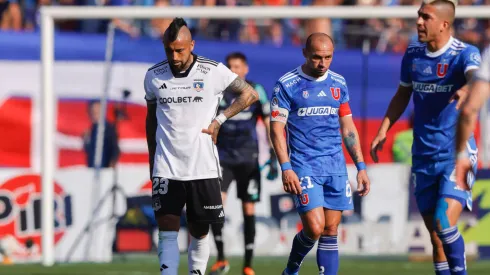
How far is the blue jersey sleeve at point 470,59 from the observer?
8469 millimetres

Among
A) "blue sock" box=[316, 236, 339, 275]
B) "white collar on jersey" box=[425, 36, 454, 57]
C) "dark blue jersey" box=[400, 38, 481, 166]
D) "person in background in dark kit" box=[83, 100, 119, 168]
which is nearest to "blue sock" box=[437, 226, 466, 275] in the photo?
"dark blue jersey" box=[400, 38, 481, 166]

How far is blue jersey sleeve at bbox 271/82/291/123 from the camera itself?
9.29 metres

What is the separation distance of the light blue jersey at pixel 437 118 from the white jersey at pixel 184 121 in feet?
5.71

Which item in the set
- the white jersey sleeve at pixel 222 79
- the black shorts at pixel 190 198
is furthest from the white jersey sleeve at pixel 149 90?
the black shorts at pixel 190 198

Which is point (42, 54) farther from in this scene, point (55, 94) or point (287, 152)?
point (287, 152)

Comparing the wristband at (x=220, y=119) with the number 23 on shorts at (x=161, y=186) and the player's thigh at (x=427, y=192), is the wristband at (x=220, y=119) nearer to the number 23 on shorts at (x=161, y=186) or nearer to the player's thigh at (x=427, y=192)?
the number 23 on shorts at (x=161, y=186)

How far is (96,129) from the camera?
1542cm

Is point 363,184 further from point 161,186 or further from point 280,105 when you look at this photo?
point 161,186

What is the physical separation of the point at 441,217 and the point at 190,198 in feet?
6.87

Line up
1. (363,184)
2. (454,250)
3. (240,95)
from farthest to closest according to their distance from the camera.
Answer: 1. (363,184)
2. (240,95)
3. (454,250)

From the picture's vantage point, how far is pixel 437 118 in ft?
28.7

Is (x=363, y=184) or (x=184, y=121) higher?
(x=184, y=121)

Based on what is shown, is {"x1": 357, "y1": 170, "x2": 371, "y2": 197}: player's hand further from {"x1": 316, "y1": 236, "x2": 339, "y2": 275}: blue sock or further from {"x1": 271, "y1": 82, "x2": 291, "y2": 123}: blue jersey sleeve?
{"x1": 271, "y1": 82, "x2": 291, "y2": 123}: blue jersey sleeve

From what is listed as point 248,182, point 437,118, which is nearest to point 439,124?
point 437,118
